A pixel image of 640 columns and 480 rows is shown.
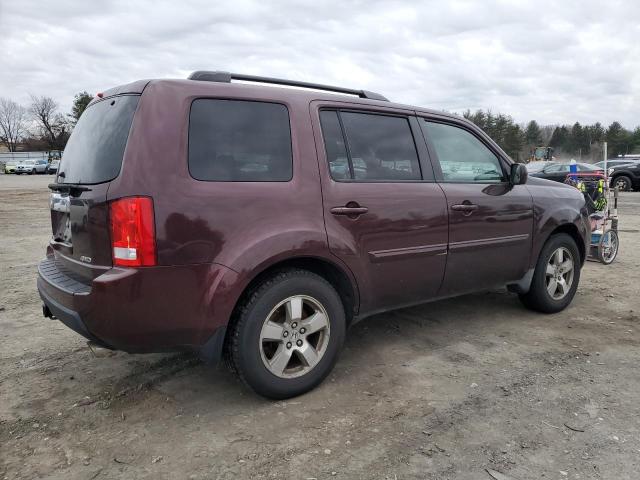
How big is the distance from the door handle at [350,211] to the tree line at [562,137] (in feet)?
213

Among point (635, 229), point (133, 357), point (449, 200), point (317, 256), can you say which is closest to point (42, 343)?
point (133, 357)

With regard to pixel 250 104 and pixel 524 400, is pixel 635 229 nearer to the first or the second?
pixel 524 400

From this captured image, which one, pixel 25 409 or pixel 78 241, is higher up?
pixel 78 241

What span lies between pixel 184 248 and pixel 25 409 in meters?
1.43

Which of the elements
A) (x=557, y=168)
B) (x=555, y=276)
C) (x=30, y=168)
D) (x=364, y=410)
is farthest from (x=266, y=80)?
(x=30, y=168)

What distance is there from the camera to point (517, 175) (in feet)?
13.9

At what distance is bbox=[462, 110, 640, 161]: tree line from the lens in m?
78.7

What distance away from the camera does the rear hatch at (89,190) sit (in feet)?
8.59

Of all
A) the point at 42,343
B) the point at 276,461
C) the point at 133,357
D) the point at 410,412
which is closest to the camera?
the point at 276,461

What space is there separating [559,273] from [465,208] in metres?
1.54

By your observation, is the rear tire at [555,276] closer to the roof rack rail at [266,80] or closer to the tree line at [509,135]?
the roof rack rail at [266,80]

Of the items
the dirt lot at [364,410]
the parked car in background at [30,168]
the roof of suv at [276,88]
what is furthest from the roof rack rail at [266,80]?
the parked car in background at [30,168]

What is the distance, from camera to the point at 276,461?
8.07 ft

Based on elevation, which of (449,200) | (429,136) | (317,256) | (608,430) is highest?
(429,136)
